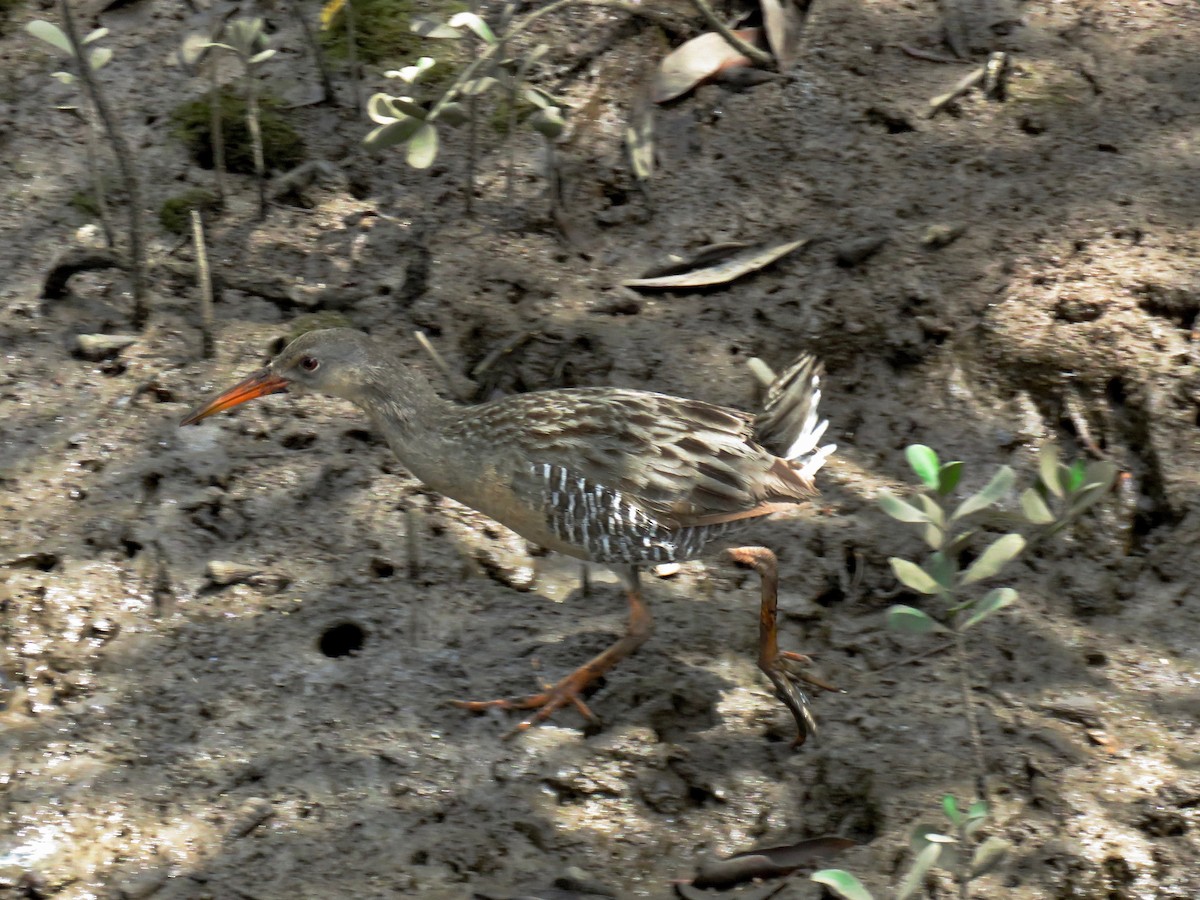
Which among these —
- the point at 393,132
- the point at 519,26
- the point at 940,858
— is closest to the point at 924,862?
the point at 940,858

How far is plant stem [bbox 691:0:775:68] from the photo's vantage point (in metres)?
5.69

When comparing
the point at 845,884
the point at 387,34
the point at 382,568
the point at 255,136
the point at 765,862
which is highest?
the point at 387,34

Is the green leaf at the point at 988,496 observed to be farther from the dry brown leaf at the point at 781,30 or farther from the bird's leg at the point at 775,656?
the dry brown leaf at the point at 781,30

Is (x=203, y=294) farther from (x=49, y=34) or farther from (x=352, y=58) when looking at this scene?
(x=352, y=58)

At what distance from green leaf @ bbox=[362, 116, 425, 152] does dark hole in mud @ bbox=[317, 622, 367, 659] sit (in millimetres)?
1676

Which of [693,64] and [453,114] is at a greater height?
[453,114]

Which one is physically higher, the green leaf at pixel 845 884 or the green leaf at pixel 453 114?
the green leaf at pixel 453 114

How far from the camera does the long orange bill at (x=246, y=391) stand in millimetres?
4641

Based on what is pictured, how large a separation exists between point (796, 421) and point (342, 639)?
5.15ft

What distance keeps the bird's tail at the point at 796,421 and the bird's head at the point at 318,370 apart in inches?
50.1

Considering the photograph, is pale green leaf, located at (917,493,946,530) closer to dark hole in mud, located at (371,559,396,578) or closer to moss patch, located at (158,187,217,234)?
dark hole in mud, located at (371,559,396,578)

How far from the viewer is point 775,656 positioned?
13.6 ft

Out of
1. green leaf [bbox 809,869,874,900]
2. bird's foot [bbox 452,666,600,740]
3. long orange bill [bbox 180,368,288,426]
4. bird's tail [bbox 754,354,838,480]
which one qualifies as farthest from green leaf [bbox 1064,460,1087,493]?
long orange bill [bbox 180,368,288,426]

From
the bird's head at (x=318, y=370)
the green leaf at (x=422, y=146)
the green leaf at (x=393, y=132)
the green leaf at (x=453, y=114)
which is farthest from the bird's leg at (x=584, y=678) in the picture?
the green leaf at (x=453, y=114)
